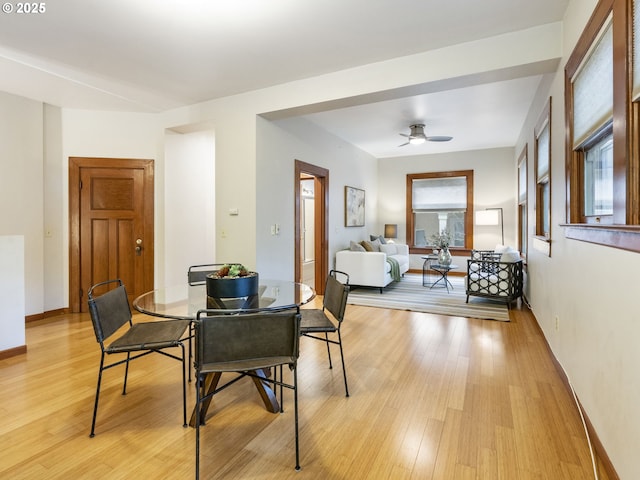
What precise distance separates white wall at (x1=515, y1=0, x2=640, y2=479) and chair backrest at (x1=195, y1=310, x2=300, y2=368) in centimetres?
140

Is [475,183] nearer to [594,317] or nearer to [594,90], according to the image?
[594,90]

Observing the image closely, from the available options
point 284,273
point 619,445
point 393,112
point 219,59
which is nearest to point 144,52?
point 219,59

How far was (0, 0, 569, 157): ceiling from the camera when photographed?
93.7 inches

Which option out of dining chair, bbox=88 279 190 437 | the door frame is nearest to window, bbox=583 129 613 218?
dining chair, bbox=88 279 190 437

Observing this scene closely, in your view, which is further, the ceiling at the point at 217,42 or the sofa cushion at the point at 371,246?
the sofa cushion at the point at 371,246

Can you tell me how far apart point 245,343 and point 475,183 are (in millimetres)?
6930

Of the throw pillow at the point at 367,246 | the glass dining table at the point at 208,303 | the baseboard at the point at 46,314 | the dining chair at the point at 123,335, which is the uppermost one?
the throw pillow at the point at 367,246

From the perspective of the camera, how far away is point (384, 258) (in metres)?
5.54

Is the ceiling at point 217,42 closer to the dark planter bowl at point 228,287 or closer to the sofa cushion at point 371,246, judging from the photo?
the dark planter bowl at point 228,287

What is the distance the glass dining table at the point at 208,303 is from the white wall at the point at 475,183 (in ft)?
19.0

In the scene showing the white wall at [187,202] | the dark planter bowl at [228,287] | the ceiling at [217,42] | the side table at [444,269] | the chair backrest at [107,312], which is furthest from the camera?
the side table at [444,269]

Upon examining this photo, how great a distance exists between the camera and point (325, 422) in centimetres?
201

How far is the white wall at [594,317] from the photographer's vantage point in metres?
1.40

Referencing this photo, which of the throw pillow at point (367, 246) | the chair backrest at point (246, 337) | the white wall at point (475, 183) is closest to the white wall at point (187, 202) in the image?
the throw pillow at point (367, 246)
